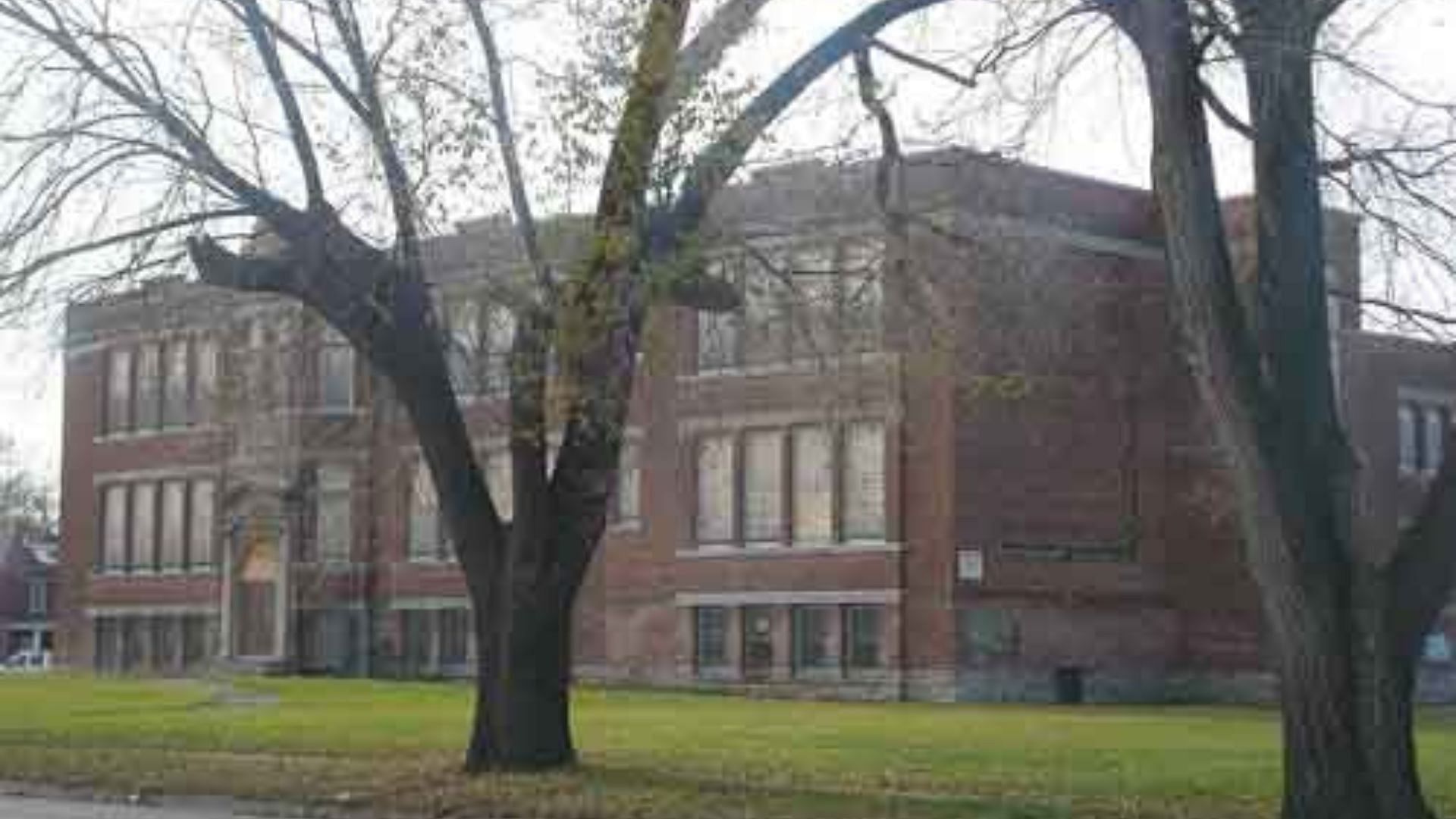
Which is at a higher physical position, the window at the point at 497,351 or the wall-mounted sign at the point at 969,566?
the window at the point at 497,351

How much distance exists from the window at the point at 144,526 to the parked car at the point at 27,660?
13.0 meters

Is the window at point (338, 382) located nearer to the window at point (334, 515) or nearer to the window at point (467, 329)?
the window at point (334, 515)

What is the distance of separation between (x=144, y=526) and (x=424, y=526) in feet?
33.5

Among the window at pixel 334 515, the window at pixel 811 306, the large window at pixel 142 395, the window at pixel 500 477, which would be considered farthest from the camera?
the large window at pixel 142 395

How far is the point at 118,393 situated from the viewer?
64.4 meters

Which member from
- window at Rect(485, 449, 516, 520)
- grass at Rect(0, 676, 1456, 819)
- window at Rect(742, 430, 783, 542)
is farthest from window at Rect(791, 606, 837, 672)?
window at Rect(485, 449, 516, 520)

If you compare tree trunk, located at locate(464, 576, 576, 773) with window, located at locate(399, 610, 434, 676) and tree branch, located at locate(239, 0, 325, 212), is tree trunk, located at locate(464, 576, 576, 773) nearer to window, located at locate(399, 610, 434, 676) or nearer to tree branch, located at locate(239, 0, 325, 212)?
tree branch, located at locate(239, 0, 325, 212)

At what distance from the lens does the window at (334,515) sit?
58625mm

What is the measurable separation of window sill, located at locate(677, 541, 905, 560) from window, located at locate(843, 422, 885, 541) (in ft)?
0.75

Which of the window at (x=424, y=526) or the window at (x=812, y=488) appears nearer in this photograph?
the window at (x=812, y=488)

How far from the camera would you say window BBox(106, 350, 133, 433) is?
2510 inches

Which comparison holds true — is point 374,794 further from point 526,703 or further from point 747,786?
point 747,786

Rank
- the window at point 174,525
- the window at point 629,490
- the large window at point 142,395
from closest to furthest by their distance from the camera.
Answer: the window at point 629,490 < the large window at point 142,395 < the window at point 174,525

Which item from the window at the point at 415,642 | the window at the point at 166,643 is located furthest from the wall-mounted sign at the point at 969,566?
the window at the point at 166,643
